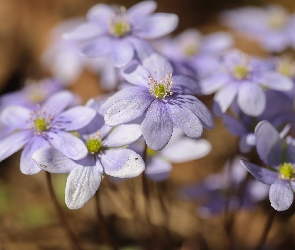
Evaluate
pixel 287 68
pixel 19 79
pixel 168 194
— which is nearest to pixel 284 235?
pixel 168 194

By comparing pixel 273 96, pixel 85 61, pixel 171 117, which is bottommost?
pixel 85 61

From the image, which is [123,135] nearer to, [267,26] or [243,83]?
[243,83]

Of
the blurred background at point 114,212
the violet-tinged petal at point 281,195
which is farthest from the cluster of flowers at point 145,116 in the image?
the blurred background at point 114,212

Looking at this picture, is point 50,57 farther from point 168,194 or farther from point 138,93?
point 138,93

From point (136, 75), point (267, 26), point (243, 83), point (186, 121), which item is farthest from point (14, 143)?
point (267, 26)

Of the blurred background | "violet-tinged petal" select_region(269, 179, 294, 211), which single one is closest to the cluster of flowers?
"violet-tinged petal" select_region(269, 179, 294, 211)

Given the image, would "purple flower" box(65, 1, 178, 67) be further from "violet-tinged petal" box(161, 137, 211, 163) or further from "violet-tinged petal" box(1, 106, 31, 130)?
"violet-tinged petal" box(161, 137, 211, 163)
